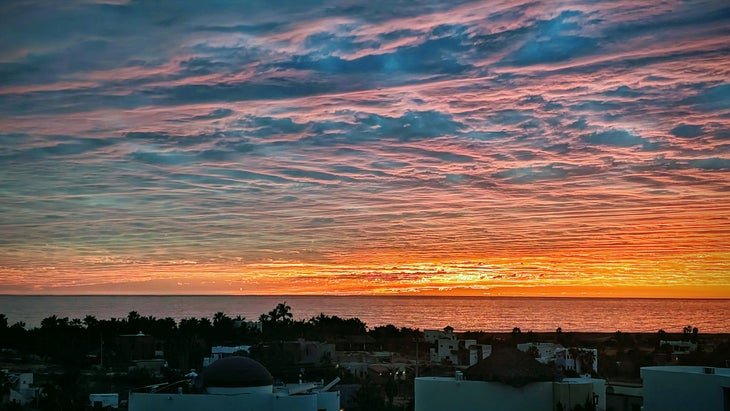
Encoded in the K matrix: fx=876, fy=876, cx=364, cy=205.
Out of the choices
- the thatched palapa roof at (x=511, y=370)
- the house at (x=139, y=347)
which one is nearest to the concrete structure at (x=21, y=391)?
the house at (x=139, y=347)

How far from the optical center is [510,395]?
99.2 feet

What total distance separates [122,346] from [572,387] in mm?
50005

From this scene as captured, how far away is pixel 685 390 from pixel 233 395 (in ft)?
51.0

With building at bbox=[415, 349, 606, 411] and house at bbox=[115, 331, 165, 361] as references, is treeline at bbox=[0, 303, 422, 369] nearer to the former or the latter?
house at bbox=[115, 331, 165, 361]

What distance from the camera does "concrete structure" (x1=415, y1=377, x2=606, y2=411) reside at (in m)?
30.1

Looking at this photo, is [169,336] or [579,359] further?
[169,336]

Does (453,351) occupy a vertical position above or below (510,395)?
above

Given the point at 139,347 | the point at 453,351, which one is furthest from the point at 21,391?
the point at 453,351

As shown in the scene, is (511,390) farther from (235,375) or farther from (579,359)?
(579,359)

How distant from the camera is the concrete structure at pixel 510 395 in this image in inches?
1186

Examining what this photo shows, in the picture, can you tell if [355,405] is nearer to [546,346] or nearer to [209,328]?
[546,346]

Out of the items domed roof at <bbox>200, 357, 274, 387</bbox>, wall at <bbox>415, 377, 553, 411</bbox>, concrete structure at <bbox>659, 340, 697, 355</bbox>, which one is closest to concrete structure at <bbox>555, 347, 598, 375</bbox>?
concrete structure at <bbox>659, 340, 697, 355</bbox>

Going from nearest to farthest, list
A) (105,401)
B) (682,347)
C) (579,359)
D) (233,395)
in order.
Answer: (233,395), (105,401), (579,359), (682,347)

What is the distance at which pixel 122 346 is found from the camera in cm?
7181
